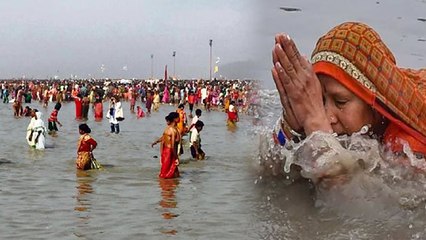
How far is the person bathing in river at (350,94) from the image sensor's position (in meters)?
3.73

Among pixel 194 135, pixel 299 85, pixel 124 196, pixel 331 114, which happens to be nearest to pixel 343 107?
pixel 331 114

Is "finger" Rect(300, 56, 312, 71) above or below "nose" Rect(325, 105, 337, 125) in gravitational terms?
above

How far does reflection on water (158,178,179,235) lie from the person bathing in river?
3.21 metres

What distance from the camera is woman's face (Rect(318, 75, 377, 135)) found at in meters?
3.85

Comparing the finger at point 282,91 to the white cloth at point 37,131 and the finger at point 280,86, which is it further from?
the white cloth at point 37,131

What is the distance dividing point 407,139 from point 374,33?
2.04 ft

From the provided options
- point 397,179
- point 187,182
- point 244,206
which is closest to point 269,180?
point 244,206

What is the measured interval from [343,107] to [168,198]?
18.6 feet

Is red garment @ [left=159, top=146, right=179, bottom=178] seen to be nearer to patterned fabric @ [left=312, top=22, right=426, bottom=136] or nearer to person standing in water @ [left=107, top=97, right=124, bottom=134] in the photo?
patterned fabric @ [left=312, top=22, right=426, bottom=136]

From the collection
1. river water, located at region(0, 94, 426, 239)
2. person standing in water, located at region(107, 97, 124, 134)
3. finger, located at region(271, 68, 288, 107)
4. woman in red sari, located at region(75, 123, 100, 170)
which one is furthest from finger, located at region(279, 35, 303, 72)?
person standing in water, located at region(107, 97, 124, 134)

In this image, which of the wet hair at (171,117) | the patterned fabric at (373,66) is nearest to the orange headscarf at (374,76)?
the patterned fabric at (373,66)

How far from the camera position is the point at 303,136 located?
404 cm

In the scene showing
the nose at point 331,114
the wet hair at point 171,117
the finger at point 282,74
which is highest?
the finger at point 282,74

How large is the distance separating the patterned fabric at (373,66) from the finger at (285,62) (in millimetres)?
262
